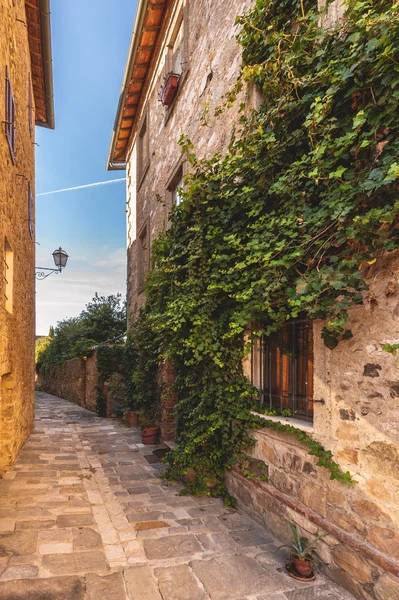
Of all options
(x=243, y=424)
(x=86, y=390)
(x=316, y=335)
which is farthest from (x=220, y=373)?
(x=86, y=390)

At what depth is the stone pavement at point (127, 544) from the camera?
2945 mm

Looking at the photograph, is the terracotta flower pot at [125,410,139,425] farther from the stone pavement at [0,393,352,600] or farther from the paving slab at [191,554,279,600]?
the paving slab at [191,554,279,600]

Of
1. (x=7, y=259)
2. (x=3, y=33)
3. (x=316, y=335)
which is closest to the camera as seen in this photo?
(x=316, y=335)

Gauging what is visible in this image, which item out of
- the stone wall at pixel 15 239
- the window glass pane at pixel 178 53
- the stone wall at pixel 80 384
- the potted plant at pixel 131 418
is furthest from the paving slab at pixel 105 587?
the stone wall at pixel 80 384

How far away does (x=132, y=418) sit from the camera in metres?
10.1

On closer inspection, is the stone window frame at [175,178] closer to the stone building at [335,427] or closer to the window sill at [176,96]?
the stone building at [335,427]

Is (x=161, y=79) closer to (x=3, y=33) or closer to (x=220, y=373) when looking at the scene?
(x=3, y=33)

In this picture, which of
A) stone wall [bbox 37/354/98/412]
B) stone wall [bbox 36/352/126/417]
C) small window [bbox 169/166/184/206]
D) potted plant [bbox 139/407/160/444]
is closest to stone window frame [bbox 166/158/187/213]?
small window [bbox 169/166/184/206]

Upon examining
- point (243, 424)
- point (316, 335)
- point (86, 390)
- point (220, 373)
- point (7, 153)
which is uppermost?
point (7, 153)

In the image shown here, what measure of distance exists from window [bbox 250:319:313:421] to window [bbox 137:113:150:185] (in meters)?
7.59

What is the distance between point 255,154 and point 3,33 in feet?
12.3

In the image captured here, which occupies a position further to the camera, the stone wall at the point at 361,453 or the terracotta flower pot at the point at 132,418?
the terracotta flower pot at the point at 132,418

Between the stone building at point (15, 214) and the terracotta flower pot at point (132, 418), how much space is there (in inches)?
95.0

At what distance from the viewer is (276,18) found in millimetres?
4328
